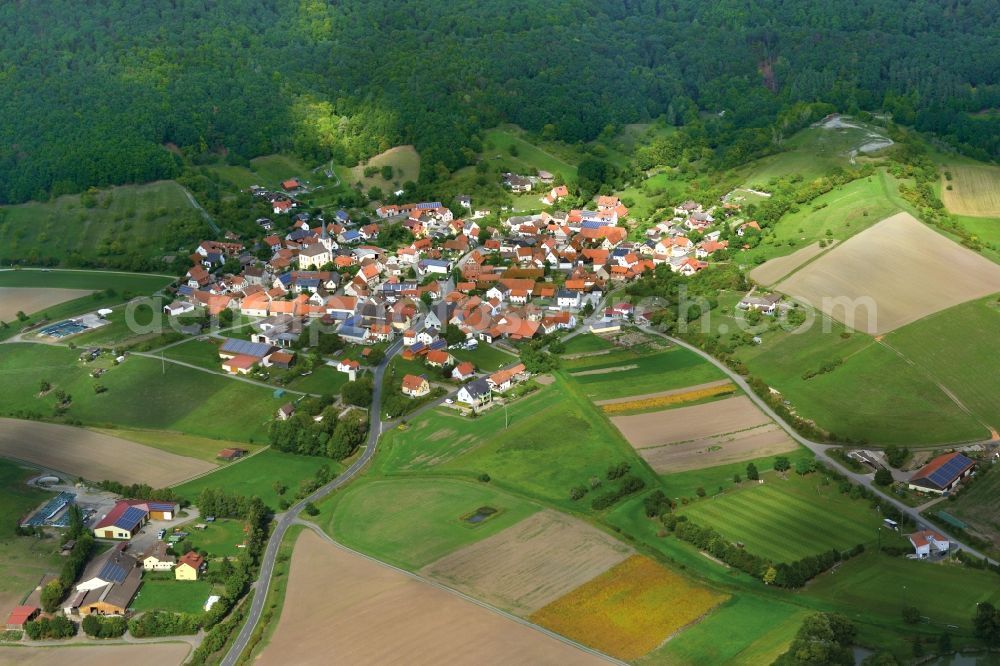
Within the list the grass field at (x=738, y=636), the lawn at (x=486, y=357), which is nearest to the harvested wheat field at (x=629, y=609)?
the grass field at (x=738, y=636)

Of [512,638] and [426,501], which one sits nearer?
[512,638]

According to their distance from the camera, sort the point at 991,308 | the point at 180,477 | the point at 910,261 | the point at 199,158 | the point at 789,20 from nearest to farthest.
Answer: the point at 180,477 < the point at 991,308 < the point at 910,261 < the point at 199,158 < the point at 789,20

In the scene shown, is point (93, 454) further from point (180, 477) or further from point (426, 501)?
point (426, 501)

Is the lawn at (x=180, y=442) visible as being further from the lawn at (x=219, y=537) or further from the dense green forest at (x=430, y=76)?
the dense green forest at (x=430, y=76)

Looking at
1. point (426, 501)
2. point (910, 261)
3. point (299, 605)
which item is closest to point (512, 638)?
point (299, 605)

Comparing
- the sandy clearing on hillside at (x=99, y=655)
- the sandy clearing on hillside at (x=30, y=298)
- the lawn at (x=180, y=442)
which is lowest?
the sandy clearing on hillside at (x=30, y=298)

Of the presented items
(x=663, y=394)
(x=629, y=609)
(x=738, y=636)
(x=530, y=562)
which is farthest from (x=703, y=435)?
(x=738, y=636)

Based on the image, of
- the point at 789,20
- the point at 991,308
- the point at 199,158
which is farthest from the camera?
the point at 789,20
